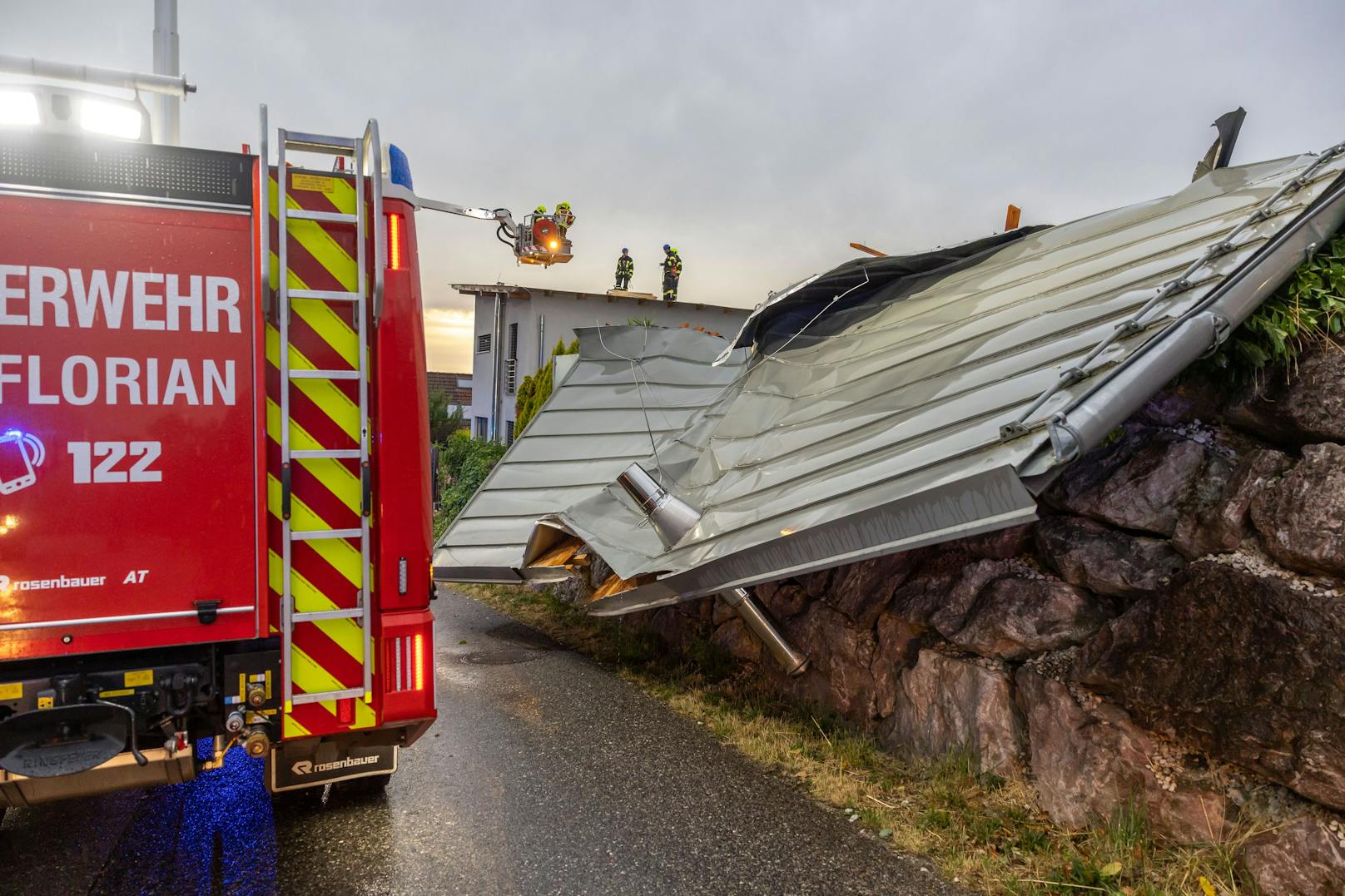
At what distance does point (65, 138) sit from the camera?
359 cm

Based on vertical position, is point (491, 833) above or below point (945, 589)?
below

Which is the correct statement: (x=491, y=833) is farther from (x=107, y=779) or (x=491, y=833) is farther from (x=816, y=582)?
(x=816, y=582)

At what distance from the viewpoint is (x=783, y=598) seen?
682 cm

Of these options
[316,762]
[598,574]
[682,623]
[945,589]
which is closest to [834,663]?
[945,589]

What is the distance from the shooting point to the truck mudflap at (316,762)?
4.24 meters

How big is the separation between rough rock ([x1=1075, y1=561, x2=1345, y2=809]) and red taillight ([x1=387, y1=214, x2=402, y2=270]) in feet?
13.6

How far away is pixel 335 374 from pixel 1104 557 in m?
4.17

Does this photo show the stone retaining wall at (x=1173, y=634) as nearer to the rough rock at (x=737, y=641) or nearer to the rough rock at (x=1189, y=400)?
the rough rock at (x=1189, y=400)

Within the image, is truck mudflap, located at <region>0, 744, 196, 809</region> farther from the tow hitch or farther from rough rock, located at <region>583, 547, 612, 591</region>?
rough rock, located at <region>583, 547, 612, 591</region>

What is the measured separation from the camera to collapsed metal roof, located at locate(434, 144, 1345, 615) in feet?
13.1

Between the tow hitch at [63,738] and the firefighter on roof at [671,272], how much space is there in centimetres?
2005

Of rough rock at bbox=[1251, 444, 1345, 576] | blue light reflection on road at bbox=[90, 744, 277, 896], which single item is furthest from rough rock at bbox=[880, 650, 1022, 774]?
blue light reflection on road at bbox=[90, 744, 277, 896]

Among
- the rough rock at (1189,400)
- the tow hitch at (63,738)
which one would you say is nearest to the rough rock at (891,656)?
the rough rock at (1189,400)

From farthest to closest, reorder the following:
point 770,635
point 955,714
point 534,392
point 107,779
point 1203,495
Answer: point 534,392, point 770,635, point 955,714, point 1203,495, point 107,779
